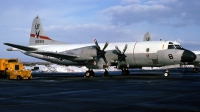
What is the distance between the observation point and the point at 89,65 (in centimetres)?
3566

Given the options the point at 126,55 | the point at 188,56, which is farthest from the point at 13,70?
the point at 188,56

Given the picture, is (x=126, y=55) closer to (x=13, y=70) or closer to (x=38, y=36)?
(x=13, y=70)

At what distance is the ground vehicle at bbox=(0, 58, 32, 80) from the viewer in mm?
31359

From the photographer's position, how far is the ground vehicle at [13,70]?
103ft

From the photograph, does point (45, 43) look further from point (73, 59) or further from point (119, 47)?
point (119, 47)

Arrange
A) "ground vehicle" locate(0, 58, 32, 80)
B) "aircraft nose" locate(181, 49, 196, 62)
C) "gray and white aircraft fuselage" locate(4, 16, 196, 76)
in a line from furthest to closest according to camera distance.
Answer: "gray and white aircraft fuselage" locate(4, 16, 196, 76), "ground vehicle" locate(0, 58, 32, 80), "aircraft nose" locate(181, 49, 196, 62)

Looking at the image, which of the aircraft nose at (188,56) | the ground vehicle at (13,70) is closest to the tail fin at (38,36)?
the ground vehicle at (13,70)

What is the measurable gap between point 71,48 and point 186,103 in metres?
29.5

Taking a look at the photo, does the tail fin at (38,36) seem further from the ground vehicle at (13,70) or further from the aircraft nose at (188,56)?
the aircraft nose at (188,56)

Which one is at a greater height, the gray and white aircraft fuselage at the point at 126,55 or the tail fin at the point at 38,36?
the tail fin at the point at 38,36

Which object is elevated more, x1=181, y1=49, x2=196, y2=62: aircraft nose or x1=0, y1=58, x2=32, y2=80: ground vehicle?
x1=181, y1=49, x2=196, y2=62: aircraft nose

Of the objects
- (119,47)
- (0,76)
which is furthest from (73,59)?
(0,76)

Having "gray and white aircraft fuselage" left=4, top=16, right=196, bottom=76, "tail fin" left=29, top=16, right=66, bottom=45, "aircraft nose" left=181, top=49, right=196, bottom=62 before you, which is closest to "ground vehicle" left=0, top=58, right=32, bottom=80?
"gray and white aircraft fuselage" left=4, top=16, right=196, bottom=76

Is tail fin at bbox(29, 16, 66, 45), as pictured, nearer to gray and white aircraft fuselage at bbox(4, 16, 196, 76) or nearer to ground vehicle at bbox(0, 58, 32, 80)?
gray and white aircraft fuselage at bbox(4, 16, 196, 76)
